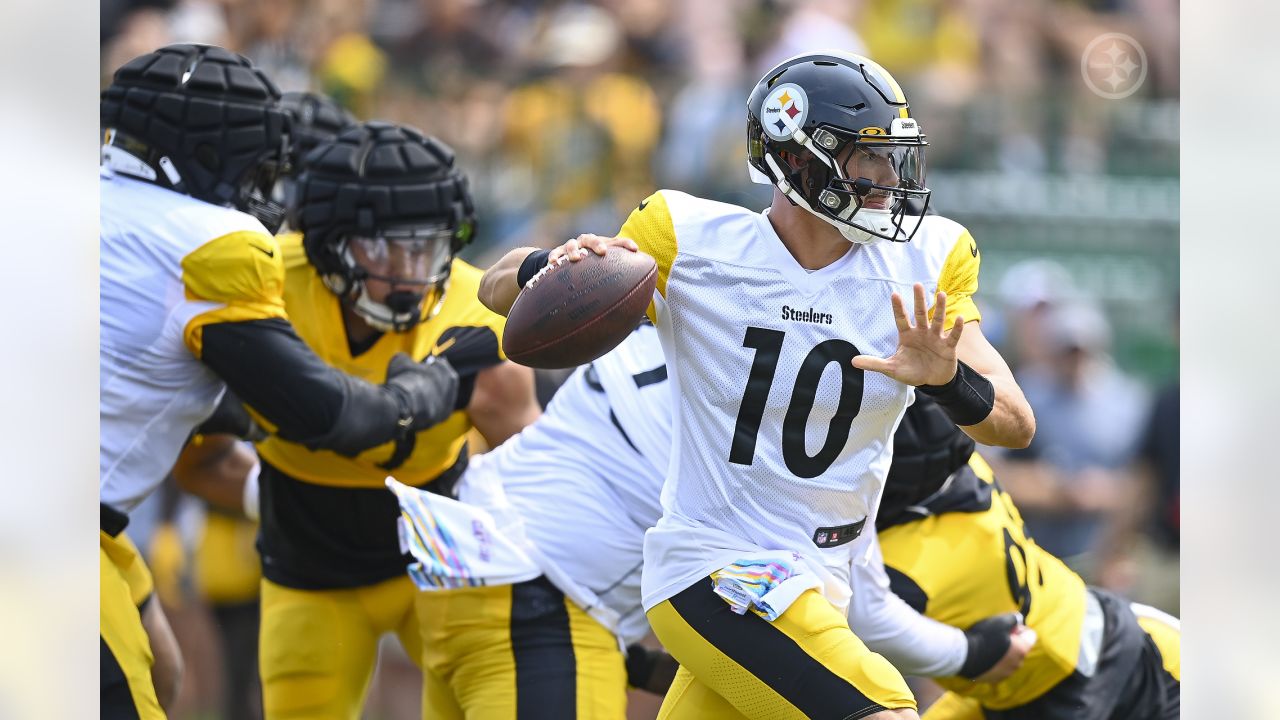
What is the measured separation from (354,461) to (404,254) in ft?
1.93

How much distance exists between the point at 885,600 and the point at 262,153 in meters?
1.97

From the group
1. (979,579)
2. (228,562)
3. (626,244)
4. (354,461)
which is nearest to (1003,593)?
(979,579)

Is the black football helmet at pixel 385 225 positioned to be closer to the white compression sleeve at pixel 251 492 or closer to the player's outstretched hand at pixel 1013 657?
the white compression sleeve at pixel 251 492

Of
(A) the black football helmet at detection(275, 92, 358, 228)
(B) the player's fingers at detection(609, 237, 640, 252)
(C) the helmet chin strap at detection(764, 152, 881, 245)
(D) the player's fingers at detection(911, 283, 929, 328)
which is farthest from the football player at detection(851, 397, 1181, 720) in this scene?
(A) the black football helmet at detection(275, 92, 358, 228)

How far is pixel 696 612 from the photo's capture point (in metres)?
3.26

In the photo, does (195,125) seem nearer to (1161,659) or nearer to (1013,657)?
(1013,657)

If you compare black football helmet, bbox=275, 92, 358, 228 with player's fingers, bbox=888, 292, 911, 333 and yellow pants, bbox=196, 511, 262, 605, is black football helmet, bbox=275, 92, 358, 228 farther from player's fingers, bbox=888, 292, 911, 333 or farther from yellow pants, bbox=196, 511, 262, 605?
player's fingers, bbox=888, 292, 911, 333

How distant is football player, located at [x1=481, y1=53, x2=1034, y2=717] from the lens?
320 centimetres

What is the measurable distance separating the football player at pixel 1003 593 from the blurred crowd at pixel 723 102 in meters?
3.10

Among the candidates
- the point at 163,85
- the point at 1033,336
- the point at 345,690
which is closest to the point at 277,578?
the point at 345,690

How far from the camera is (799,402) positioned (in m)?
3.24

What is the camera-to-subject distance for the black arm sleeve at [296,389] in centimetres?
380
